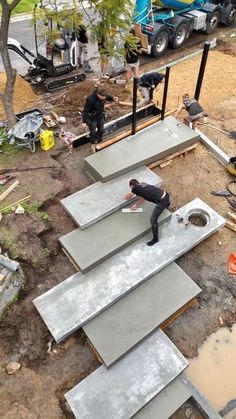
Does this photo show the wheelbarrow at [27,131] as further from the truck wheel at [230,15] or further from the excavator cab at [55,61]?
the truck wheel at [230,15]

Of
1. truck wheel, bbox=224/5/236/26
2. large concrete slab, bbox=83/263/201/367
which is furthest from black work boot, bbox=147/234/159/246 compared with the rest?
truck wheel, bbox=224/5/236/26

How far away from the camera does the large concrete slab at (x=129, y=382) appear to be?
17.1 feet

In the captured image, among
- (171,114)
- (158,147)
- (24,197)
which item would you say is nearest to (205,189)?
(158,147)

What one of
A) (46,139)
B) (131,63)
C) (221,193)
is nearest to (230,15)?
(131,63)

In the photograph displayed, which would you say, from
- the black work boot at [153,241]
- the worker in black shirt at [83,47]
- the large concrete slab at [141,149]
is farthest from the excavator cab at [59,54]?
the black work boot at [153,241]

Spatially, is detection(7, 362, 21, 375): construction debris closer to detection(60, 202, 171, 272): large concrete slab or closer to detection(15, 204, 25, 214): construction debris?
detection(60, 202, 171, 272): large concrete slab

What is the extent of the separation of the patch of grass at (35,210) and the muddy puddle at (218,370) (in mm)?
4284

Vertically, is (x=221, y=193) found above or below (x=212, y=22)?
below

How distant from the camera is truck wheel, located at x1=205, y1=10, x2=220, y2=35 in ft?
51.1

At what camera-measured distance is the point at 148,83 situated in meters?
10.2

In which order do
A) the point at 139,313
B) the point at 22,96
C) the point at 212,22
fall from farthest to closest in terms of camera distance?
1. the point at 212,22
2. the point at 22,96
3. the point at 139,313

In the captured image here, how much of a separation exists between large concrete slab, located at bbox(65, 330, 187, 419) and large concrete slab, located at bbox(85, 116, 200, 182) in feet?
13.4

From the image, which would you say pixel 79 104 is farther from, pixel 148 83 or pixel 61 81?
pixel 148 83

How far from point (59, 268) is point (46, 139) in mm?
3902
